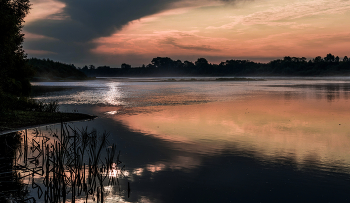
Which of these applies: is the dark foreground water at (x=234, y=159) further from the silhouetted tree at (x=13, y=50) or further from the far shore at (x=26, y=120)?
the silhouetted tree at (x=13, y=50)

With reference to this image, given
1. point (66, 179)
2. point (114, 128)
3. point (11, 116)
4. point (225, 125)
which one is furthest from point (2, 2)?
point (225, 125)

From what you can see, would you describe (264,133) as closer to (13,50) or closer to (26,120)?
(26,120)

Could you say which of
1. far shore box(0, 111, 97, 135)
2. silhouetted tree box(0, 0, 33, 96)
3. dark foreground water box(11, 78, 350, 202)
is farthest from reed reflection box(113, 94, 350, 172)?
silhouetted tree box(0, 0, 33, 96)

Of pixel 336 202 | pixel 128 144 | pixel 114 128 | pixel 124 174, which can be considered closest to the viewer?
pixel 336 202

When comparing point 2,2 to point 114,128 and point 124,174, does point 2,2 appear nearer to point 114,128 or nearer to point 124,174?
point 114,128

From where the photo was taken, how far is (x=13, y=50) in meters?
29.6

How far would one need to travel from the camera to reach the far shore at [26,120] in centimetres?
2200

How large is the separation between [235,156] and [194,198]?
19.3 ft

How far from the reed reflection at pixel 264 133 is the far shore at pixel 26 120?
5.59 meters

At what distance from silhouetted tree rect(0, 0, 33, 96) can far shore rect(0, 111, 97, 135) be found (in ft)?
8.52

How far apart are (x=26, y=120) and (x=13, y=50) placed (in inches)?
378

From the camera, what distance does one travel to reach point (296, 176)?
41.8 feet

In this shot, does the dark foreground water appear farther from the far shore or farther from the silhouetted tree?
the silhouetted tree

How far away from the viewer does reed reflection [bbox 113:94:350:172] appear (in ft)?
53.6
